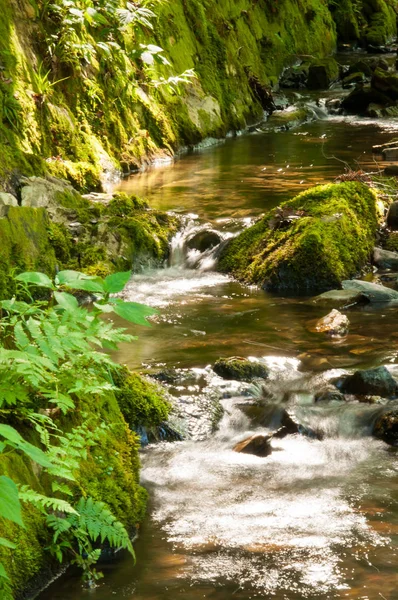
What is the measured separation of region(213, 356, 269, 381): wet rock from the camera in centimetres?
600

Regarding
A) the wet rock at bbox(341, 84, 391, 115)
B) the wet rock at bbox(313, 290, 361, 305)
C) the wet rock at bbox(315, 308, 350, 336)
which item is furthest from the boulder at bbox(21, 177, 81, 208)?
the wet rock at bbox(341, 84, 391, 115)

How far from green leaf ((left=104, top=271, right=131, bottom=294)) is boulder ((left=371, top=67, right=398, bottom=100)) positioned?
54.7 ft

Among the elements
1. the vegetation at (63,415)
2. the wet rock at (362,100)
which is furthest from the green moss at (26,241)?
the wet rock at (362,100)

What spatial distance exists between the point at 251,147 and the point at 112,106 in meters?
3.04

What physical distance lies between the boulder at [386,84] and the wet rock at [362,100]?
0.26 m

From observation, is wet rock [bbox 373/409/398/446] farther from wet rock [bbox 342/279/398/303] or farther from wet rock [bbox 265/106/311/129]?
wet rock [bbox 265/106/311/129]

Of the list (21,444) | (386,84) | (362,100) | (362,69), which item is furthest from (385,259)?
(362,69)

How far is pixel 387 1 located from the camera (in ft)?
113

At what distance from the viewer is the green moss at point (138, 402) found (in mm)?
5023

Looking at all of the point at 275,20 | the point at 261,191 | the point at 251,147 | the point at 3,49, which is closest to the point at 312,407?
the point at 261,191

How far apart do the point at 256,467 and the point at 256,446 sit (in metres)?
0.22

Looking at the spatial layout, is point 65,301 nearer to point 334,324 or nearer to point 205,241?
point 334,324

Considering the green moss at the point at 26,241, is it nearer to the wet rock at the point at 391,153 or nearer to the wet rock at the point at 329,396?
the wet rock at the point at 329,396

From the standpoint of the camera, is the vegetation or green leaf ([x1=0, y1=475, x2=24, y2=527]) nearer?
green leaf ([x1=0, y1=475, x2=24, y2=527])
